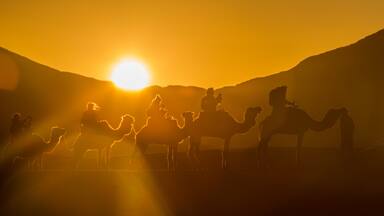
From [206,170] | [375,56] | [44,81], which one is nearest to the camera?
[206,170]

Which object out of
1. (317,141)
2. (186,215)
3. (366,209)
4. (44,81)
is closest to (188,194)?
(186,215)

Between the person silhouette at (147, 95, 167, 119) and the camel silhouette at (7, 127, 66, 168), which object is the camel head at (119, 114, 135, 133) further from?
the camel silhouette at (7, 127, 66, 168)

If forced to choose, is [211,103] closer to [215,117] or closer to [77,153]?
[215,117]

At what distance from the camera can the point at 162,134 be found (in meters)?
21.2

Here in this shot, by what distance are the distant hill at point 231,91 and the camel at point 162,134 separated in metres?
67.7

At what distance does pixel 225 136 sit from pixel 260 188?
3788 millimetres

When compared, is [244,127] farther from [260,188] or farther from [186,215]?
[186,215]

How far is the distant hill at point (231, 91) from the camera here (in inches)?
4171

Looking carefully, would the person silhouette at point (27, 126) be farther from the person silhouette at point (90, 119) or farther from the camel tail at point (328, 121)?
the camel tail at point (328, 121)

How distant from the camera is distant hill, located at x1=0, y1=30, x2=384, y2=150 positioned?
348 ft

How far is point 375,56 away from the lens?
388 ft

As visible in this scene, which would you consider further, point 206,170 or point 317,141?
point 317,141

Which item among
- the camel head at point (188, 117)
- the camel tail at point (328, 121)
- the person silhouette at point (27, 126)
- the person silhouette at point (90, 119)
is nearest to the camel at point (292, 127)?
the camel tail at point (328, 121)

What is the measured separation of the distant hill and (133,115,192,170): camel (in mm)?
67687
